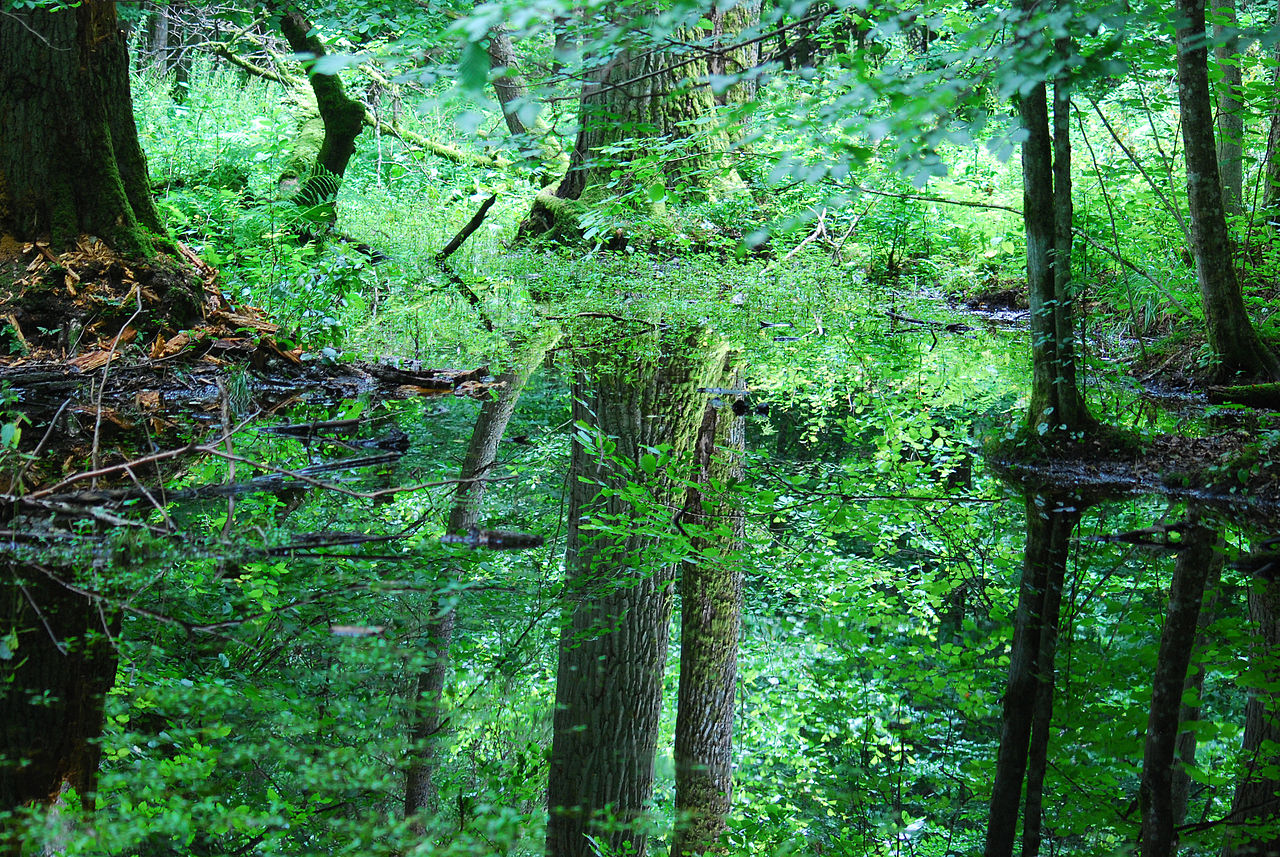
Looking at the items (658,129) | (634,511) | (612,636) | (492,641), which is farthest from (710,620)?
(658,129)

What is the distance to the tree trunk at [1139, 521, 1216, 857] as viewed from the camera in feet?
7.26

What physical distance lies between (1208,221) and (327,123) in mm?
7165

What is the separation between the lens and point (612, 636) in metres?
3.52

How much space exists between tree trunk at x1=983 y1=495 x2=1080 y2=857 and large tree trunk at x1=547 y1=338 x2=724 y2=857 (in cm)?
103

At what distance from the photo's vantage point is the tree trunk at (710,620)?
152 inches

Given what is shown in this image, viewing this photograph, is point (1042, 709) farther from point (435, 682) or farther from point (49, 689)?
point (49, 689)

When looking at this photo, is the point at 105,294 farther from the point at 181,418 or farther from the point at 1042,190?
the point at 1042,190

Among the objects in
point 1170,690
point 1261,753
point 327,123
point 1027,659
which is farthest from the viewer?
point 327,123

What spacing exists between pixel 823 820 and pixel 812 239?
8594 mm

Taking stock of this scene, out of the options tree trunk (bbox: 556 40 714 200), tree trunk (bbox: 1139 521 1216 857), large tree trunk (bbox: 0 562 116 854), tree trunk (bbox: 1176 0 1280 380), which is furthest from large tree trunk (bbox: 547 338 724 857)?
tree trunk (bbox: 556 40 714 200)

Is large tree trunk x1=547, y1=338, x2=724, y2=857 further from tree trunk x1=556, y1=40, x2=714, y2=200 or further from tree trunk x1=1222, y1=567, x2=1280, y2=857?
tree trunk x1=556, y1=40, x2=714, y2=200

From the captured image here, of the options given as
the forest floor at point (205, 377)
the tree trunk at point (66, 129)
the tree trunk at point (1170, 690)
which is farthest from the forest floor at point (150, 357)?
the tree trunk at point (1170, 690)

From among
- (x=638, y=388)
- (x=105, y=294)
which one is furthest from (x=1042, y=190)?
(x=105, y=294)

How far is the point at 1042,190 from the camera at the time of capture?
4.40 m
